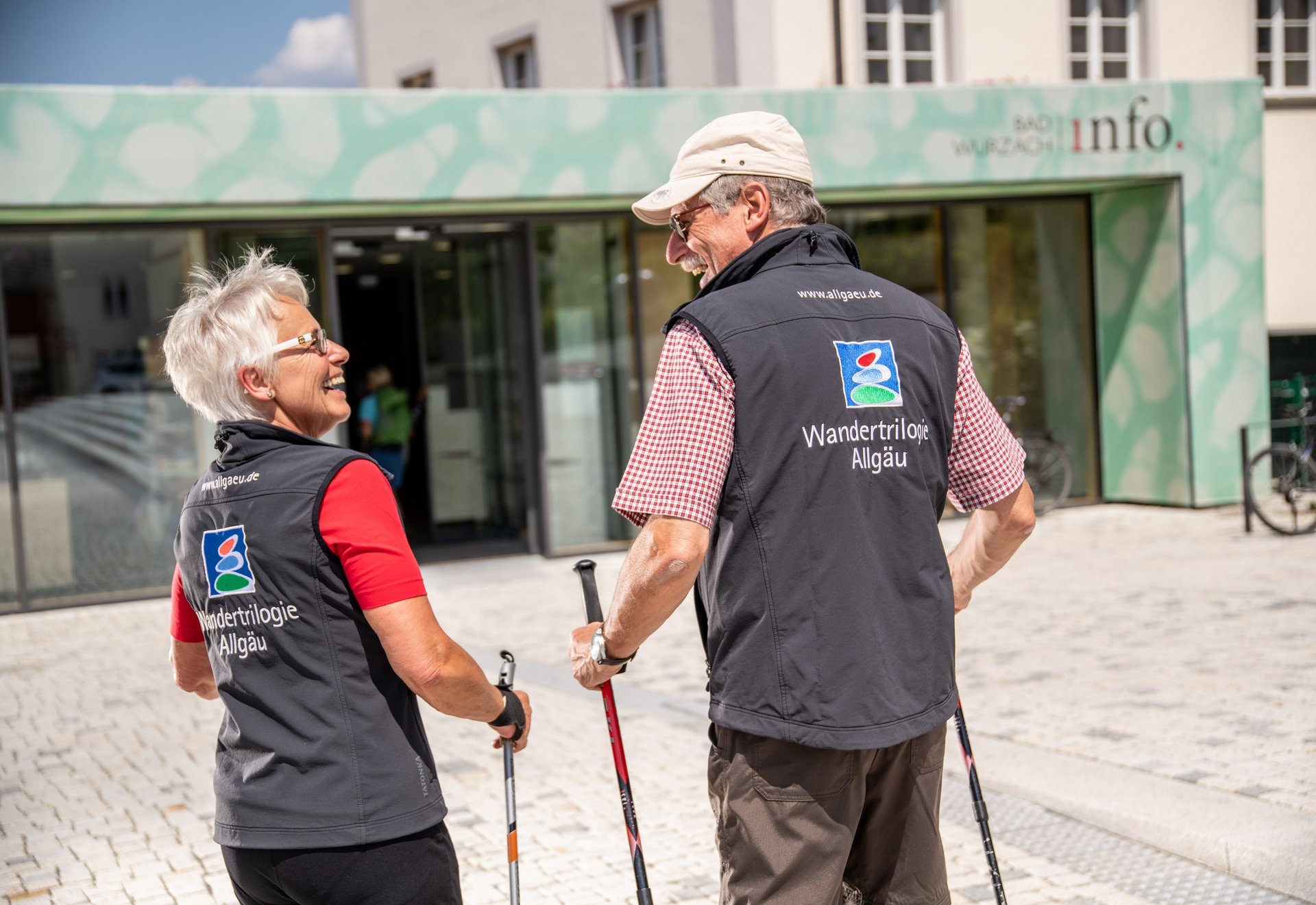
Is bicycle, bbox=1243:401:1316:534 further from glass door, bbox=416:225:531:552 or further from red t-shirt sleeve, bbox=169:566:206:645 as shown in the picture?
red t-shirt sleeve, bbox=169:566:206:645

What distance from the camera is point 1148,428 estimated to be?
1369 centimetres

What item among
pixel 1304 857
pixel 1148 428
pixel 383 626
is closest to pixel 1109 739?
pixel 1304 857

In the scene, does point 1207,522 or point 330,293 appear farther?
point 1207,522

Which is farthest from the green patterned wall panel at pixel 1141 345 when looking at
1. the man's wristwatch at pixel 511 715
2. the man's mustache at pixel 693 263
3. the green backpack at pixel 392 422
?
the man's wristwatch at pixel 511 715

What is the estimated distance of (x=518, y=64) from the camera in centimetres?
1911

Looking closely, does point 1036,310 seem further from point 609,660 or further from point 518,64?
point 609,660

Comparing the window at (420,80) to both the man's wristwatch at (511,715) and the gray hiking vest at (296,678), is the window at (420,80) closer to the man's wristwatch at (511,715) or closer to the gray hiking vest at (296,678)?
the man's wristwatch at (511,715)

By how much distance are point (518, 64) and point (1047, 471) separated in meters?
9.89

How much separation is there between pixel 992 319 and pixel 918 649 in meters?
12.2

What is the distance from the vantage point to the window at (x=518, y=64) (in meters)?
18.6

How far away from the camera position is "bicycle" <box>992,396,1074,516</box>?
1362 centimetres

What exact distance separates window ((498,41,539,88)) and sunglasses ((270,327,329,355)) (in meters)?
16.7

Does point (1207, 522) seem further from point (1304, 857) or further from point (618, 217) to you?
point (1304, 857)

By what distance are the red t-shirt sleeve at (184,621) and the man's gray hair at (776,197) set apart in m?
1.25
